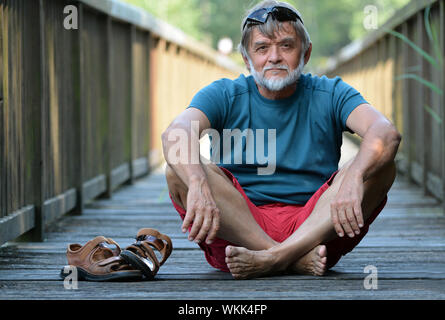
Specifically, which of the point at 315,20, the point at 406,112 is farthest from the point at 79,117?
the point at 315,20

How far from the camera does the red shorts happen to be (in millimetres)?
3318

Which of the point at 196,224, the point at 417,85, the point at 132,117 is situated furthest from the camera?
the point at 132,117

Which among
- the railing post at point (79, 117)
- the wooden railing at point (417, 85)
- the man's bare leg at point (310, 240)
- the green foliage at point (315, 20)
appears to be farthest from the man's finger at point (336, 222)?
the green foliage at point (315, 20)

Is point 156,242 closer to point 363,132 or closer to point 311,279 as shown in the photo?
point 311,279

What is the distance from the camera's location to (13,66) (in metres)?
3.97

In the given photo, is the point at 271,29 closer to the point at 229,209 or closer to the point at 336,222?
the point at 229,209

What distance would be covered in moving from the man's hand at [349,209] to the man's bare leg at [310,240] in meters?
0.12

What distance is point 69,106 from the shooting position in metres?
5.29

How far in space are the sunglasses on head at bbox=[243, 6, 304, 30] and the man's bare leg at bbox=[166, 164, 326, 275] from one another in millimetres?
694

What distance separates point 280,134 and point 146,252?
2.51 ft

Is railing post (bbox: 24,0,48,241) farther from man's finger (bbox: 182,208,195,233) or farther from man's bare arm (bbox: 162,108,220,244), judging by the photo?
man's finger (bbox: 182,208,195,233)

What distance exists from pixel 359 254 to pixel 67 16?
2.55 m

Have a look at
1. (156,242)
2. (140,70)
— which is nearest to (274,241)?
(156,242)

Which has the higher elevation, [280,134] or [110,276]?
[280,134]
